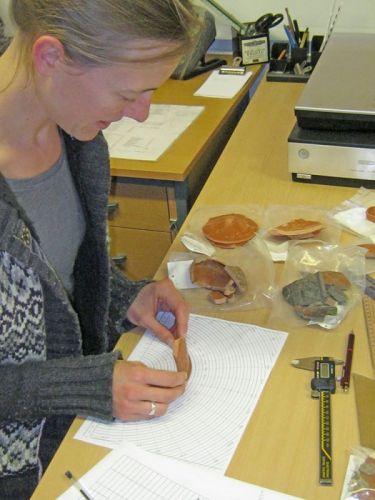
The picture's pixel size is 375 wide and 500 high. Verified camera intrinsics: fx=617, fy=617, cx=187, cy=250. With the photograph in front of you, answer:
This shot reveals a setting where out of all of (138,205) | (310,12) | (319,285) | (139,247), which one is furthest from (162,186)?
(310,12)

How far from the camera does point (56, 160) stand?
1.15 metres

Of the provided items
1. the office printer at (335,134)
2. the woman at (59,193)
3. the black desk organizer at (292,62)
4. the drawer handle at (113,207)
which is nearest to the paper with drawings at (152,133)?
the drawer handle at (113,207)

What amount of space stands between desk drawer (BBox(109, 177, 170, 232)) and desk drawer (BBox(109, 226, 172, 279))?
2cm

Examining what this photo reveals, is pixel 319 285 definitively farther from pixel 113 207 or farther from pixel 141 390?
pixel 113 207

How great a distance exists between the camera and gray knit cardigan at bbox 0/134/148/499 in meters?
0.90

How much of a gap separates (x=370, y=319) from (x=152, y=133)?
94 cm

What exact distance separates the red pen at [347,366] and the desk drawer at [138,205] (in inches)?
32.0

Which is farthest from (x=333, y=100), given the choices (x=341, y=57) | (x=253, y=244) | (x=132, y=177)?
(x=132, y=177)

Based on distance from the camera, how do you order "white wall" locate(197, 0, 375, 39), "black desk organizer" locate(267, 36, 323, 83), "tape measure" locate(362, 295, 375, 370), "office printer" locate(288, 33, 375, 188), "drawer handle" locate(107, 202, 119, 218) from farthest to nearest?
1. "white wall" locate(197, 0, 375, 39)
2. "black desk organizer" locate(267, 36, 323, 83)
3. "drawer handle" locate(107, 202, 119, 218)
4. "office printer" locate(288, 33, 375, 188)
5. "tape measure" locate(362, 295, 375, 370)

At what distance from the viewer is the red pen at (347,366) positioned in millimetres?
941

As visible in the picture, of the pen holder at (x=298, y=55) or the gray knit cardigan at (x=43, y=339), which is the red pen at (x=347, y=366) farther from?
the pen holder at (x=298, y=55)

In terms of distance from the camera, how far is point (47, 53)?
33.2 inches

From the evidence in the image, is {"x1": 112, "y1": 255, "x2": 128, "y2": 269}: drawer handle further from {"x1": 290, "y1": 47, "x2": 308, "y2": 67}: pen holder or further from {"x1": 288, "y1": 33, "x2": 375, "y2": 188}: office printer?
{"x1": 290, "y1": 47, "x2": 308, "y2": 67}: pen holder

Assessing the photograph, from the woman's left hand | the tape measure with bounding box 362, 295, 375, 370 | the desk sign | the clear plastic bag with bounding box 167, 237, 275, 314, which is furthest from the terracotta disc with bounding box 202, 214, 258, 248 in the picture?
the desk sign
